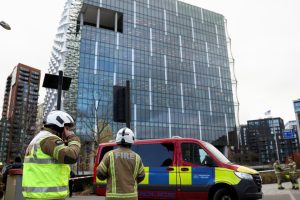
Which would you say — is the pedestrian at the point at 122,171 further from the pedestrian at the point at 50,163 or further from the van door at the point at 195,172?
the van door at the point at 195,172

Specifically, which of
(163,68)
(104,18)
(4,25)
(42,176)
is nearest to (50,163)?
(42,176)

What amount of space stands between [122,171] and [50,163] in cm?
120

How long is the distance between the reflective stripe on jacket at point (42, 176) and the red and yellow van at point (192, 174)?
19.9 feet

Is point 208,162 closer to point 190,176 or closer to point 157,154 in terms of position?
point 190,176

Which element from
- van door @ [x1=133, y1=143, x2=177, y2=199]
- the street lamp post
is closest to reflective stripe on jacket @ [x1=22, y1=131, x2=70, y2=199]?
van door @ [x1=133, y1=143, x2=177, y2=199]

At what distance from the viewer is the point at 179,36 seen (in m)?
86.2

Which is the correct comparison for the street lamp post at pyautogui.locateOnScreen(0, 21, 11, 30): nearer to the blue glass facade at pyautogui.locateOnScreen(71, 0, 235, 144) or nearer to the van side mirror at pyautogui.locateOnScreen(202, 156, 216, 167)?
the van side mirror at pyautogui.locateOnScreen(202, 156, 216, 167)

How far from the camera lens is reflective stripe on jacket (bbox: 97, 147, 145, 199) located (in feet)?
13.4

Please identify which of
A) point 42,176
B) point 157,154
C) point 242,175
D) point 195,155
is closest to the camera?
point 42,176

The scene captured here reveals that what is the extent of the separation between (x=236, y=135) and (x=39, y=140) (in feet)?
288

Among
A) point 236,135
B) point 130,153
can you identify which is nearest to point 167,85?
point 236,135

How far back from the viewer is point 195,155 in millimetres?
9172

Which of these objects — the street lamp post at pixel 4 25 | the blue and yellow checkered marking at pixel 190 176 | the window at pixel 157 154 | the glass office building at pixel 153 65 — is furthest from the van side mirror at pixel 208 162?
the glass office building at pixel 153 65

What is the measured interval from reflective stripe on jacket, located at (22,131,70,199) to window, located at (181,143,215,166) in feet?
20.2
